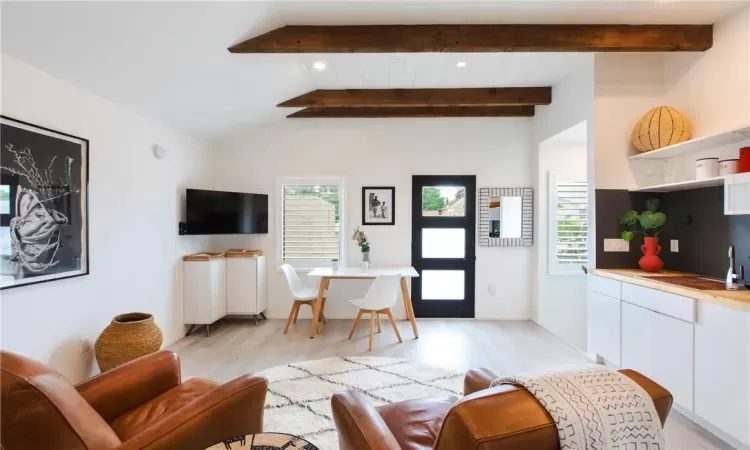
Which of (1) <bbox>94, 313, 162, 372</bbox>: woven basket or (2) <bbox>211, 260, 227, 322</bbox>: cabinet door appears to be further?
(2) <bbox>211, 260, 227, 322</bbox>: cabinet door

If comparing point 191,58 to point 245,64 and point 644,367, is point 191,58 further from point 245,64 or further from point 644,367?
point 644,367

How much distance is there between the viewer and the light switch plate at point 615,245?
10.6 feet

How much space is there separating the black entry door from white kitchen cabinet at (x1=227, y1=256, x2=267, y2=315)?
83.9 inches

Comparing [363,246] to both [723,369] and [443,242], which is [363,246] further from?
[723,369]

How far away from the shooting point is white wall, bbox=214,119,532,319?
483 cm

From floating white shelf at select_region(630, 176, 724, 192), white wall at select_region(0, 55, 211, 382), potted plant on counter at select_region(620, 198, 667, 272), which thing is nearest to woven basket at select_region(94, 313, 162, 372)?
white wall at select_region(0, 55, 211, 382)

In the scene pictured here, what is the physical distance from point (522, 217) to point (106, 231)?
469 cm

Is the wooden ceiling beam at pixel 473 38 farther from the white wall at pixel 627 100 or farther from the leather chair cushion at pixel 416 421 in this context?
the leather chair cushion at pixel 416 421

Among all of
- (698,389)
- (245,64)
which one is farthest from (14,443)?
(698,389)

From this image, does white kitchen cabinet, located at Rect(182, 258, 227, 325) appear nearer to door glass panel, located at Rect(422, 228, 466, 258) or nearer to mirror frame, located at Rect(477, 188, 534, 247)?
door glass panel, located at Rect(422, 228, 466, 258)

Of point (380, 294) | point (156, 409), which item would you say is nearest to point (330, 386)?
point (380, 294)

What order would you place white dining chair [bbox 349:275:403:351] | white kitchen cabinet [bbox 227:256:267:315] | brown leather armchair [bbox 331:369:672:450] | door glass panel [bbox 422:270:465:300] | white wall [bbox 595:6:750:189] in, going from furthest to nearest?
door glass panel [bbox 422:270:465:300]
white kitchen cabinet [bbox 227:256:267:315]
white dining chair [bbox 349:275:403:351]
white wall [bbox 595:6:750:189]
brown leather armchair [bbox 331:369:672:450]

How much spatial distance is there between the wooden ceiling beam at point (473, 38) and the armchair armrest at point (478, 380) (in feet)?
7.66

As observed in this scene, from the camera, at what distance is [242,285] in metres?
4.48
